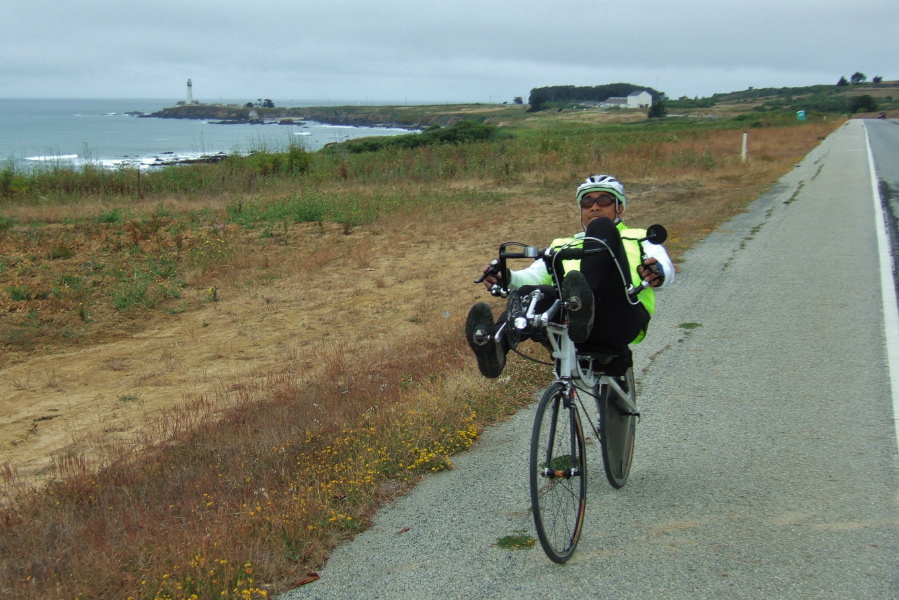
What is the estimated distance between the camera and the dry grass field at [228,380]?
13.5 feet

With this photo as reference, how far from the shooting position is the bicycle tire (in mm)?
4129

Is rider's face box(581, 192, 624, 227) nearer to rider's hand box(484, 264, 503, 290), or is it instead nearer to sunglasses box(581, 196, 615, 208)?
sunglasses box(581, 196, 615, 208)

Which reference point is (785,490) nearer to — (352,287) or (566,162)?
(352,287)

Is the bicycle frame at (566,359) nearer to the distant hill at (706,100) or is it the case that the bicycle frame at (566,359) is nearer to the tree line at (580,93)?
the distant hill at (706,100)

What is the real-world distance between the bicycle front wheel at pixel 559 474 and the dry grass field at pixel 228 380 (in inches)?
45.8

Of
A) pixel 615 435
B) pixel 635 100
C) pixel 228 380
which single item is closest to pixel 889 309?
pixel 615 435

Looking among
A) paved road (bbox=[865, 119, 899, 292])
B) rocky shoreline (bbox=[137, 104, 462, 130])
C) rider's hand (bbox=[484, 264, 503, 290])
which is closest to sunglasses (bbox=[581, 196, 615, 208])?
rider's hand (bbox=[484, 264, 503, 290])

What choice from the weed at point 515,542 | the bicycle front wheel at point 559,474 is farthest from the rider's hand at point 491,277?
the weed at point 515,542

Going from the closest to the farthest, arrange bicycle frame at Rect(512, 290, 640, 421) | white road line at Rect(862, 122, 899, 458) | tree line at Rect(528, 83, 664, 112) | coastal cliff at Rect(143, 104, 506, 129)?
bicycle frame at Rect(512, 290, 640, 421), white road line at Rect(862, 122, 899, 458), coastal cliff at Rect(143, 104, 506, 129), tree line at Rect(528, 83, 664, 112)

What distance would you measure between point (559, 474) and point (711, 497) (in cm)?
135

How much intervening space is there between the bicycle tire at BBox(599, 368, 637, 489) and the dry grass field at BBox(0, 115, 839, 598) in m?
1.16

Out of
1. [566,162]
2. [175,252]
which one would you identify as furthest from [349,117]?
[175,252]

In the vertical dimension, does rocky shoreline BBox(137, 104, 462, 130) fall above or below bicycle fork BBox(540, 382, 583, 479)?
above

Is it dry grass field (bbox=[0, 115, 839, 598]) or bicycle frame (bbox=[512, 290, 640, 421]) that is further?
dry grass field (bbox=[0, 115, 839, 598])
